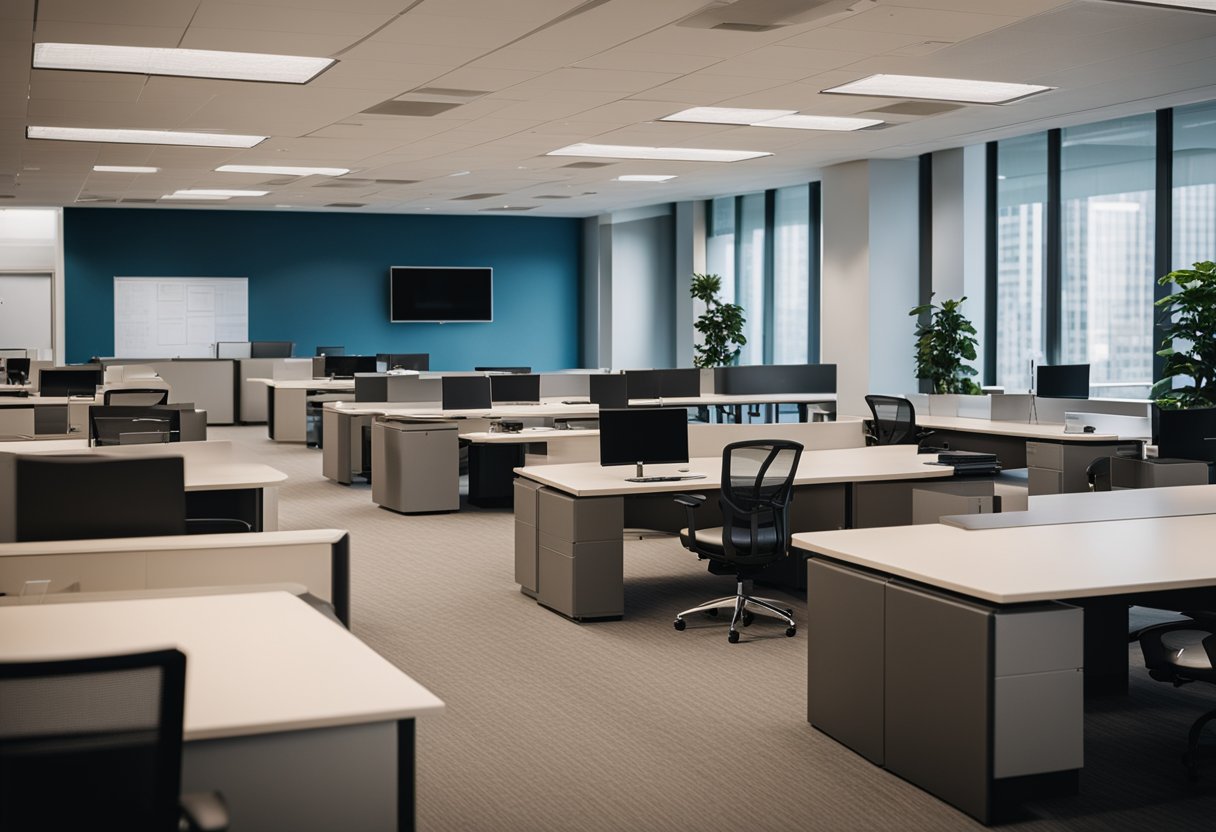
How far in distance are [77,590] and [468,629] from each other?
273 cm

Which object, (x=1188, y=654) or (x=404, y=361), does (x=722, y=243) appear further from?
(x=1188, y=654)

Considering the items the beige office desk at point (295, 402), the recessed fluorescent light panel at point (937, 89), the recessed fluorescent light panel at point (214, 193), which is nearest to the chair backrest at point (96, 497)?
the recessed fluorescent light panel at point (937, 89)

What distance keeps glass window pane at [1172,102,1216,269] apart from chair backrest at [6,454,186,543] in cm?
948

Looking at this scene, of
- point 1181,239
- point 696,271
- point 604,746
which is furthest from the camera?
point 696,271

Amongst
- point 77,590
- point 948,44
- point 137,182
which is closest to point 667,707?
point 77,590

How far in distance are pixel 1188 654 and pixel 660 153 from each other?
30.9ft

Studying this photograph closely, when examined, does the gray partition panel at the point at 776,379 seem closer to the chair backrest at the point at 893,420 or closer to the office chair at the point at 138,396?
the chair backrest at the point at 893,420

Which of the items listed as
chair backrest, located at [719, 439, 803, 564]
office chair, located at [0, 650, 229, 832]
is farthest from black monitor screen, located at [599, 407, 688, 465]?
office chair, located at [0, 650, 229, 832]

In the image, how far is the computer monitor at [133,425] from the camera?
270 inches

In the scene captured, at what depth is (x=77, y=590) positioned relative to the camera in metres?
3.52

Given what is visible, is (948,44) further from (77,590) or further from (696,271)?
(696,271)

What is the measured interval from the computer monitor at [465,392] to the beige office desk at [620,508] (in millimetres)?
3722

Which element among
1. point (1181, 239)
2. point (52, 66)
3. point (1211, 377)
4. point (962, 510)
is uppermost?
point (52, 66)

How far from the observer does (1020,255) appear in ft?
41.7
